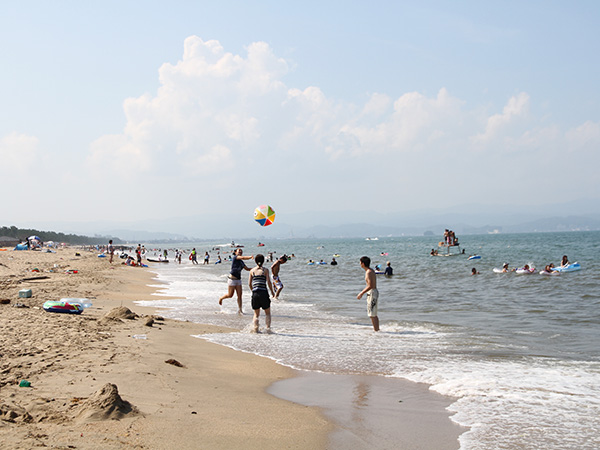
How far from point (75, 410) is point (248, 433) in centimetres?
159

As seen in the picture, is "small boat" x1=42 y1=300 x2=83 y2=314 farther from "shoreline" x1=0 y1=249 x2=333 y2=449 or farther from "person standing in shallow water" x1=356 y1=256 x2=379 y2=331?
"person standing in shallow water" x1=356 y1=256 x2=379 y2=331

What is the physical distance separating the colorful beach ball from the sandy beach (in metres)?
10.7

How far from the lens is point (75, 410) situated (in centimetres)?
438

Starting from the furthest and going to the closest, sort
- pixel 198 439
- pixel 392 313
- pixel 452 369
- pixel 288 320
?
pixel 392 313, pixel 288 320, pixel 452 369, pixel 198 439

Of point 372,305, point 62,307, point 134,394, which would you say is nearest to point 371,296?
point 372,305

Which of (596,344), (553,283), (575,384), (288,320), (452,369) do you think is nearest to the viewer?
(575,384)

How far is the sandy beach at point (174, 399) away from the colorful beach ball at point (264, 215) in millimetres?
10679

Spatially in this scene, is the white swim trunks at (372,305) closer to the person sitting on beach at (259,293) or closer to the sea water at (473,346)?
the sea water at (473,346)

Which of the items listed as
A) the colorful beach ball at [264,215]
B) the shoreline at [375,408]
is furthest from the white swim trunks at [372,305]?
the colorful beach ball at [264,215]

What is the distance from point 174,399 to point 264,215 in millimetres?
14495

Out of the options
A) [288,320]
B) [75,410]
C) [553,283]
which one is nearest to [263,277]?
[288,320]

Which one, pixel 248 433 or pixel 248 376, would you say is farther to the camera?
pixel 248 376

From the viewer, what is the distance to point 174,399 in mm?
5250

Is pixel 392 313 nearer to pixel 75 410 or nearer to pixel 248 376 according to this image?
pixel 248 376
